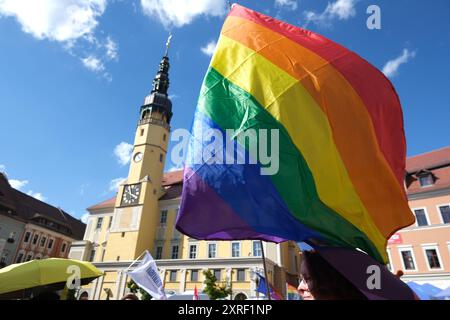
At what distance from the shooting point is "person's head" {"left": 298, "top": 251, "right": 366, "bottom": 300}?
1.79 metres

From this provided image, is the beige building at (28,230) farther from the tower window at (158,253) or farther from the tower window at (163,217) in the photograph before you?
the tower window at (163,217)

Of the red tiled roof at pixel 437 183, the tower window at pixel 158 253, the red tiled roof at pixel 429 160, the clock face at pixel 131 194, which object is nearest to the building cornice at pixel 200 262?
the tower window at pixel 158 253

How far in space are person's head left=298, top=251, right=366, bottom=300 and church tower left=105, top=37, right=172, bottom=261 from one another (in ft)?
121

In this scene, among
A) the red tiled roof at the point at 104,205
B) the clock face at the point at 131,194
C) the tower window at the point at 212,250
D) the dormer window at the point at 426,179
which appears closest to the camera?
the dormer window at the point at 426,179

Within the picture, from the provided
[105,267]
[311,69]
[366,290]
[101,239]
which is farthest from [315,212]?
[101,239]

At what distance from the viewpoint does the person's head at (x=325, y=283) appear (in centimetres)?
179

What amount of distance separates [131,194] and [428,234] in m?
33.7

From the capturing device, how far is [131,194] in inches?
1586

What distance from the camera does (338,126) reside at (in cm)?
279

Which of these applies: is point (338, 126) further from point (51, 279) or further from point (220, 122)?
point (51, 279)

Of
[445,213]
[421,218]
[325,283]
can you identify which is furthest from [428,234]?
[325,283]

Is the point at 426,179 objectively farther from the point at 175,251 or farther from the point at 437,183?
the point at 175,251

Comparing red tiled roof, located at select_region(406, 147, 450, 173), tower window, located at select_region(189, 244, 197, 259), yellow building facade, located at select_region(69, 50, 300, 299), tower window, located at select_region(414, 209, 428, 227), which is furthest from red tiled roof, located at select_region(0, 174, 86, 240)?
red tiled roof, located at select_region(406, 147, 450, 173)
